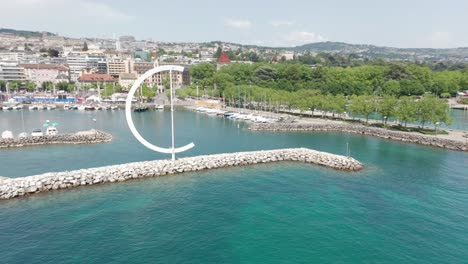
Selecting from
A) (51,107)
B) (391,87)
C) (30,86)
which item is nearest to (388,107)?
(391,87)

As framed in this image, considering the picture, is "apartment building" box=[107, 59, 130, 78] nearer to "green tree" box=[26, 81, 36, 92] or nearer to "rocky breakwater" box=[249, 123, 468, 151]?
"green tree" box=[26, 81, 36, 92]

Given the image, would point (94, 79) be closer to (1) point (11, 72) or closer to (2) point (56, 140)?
(1) point (11, 72)

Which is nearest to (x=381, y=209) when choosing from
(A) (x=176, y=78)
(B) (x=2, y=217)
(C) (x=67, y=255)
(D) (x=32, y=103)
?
(C) (x=67, y=255)

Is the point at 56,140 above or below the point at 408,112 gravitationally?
below

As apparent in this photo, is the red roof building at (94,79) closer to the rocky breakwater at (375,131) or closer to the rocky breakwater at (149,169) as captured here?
the rocky breakwater at (375,131)

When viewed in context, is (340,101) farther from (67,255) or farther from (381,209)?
(67,255)

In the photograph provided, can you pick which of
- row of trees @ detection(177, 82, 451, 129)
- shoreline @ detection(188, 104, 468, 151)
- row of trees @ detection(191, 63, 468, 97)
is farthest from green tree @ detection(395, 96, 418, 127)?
row of trees @ detection(191, 63, 468, 97)
